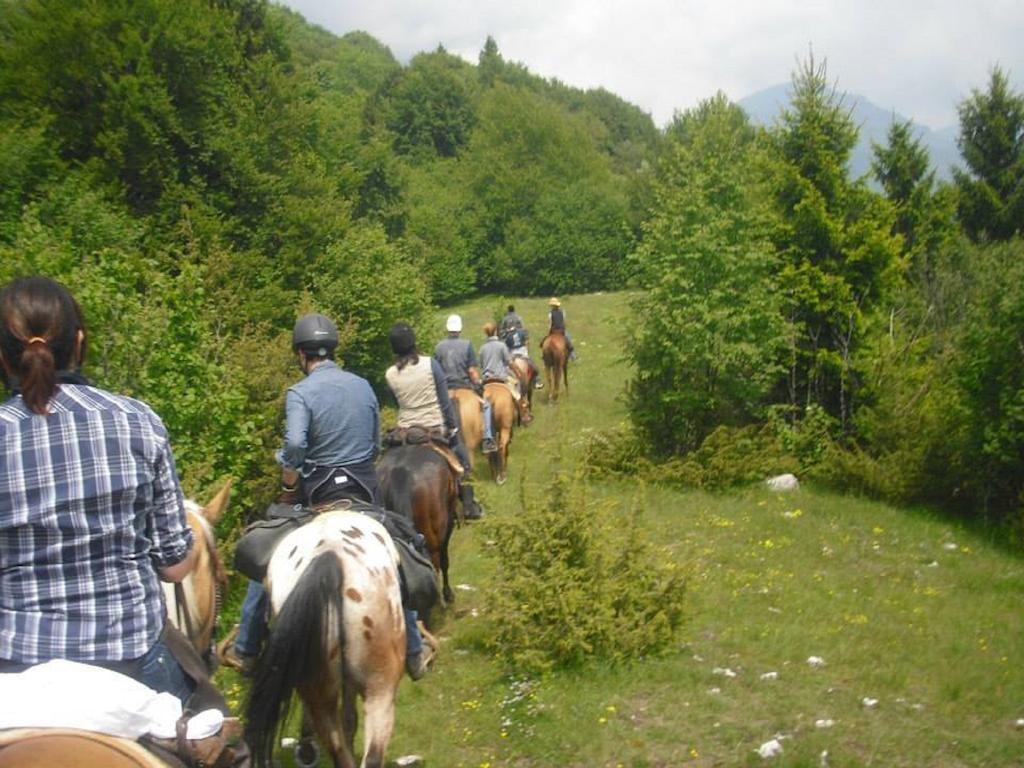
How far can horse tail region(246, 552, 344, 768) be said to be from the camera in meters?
4.60

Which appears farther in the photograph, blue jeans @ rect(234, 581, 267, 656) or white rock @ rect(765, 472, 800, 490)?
white rock @ rect(765, 472, 800, 490)

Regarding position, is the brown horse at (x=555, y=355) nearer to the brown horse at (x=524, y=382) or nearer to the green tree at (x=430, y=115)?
the brown horse at (x=524, y=382)

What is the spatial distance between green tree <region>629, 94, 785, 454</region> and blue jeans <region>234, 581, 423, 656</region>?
30.1 ft

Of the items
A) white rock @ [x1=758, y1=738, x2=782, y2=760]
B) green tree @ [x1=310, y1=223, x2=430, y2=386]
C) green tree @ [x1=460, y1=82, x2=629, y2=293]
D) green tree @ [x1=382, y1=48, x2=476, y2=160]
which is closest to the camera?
white rock @ [x1=758, y1=738, x2=782, y2=760]

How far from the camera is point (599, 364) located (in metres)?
29.8

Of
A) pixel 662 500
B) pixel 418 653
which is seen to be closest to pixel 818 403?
pixel 662 500

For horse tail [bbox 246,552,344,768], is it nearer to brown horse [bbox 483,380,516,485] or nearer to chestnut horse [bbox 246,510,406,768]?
chestnut horse [bbox 246,510,406,768]

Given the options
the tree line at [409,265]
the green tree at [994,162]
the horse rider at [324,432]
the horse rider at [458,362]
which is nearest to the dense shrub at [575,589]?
the horse rider at [324,432]

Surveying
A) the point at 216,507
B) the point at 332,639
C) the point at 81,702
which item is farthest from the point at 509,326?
the point at 81,702

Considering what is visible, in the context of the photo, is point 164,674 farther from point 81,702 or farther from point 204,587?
point 204,587

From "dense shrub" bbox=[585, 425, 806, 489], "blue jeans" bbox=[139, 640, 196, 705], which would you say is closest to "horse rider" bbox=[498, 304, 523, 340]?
"dense shrub" bbox=[585, 425, 806, 489]

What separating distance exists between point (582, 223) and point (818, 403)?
40287 millimetres

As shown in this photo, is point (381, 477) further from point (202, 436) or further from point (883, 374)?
point (883, 374)

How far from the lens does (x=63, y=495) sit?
283cm
